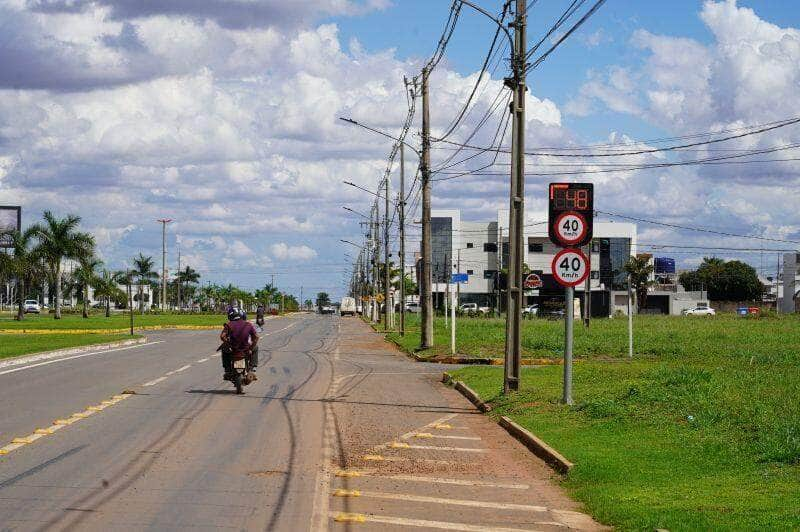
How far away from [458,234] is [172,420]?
111 metres

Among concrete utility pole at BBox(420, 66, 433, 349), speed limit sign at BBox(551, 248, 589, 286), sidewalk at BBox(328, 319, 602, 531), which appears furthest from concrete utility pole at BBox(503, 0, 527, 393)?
concrete utility pole at BBox(420, 66, 433, 349)

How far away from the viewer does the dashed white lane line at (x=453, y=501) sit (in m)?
10.0

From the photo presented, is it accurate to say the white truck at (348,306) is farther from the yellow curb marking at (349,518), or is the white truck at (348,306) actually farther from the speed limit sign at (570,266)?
the yellow curb marking at (349,518)

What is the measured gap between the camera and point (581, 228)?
58.3ft

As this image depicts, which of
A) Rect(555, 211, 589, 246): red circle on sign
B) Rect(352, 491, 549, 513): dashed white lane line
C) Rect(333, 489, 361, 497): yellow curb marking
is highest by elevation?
Rect(555, 211, 589, 246): red circle on sign

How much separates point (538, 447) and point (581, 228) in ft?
17.2

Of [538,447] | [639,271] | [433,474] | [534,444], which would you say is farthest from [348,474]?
[639,271]

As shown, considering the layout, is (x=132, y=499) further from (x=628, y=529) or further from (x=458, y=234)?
(x=458, y=234)

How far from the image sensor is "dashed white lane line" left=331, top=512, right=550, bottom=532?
8.98m

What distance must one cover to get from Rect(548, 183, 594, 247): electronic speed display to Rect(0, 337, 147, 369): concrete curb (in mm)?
16727

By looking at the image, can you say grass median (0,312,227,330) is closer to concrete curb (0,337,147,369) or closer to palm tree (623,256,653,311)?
concrete curb (0,337,147,369)

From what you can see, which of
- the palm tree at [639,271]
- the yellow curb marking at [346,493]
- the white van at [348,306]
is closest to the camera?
the yellow curb marking at [346,493]

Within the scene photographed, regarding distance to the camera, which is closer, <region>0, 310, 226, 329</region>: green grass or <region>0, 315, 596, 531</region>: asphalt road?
<region>0, 315, 596, 531</region>: asphalt road

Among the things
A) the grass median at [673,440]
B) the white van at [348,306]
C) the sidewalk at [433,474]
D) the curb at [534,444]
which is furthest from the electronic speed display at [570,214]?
the white van at [348,306]
